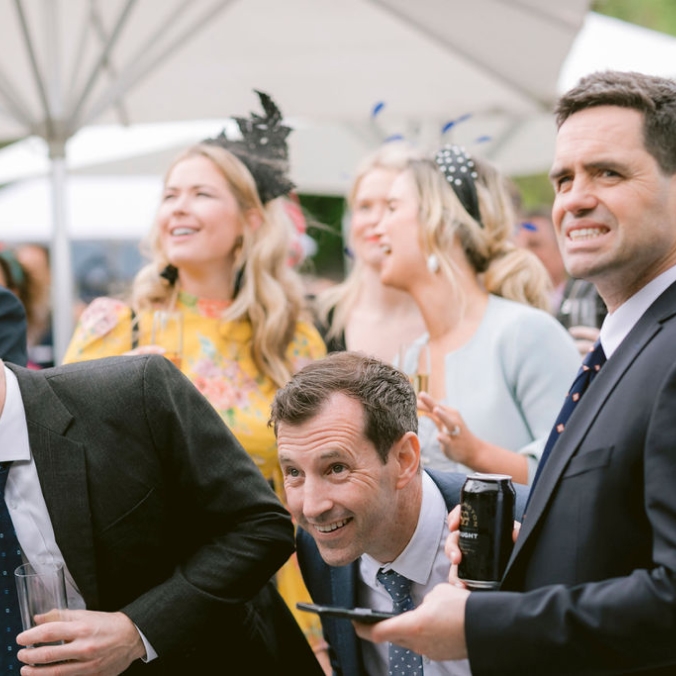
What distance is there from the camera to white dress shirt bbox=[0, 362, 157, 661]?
8.05 ft

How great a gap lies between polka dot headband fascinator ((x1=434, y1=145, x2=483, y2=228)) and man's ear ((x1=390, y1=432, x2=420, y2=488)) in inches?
62.7

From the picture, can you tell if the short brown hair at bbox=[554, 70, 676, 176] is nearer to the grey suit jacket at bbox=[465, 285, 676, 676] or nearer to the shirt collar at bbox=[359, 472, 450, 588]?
the grey suit jacket at bbox=[465, 285, 676, 676]

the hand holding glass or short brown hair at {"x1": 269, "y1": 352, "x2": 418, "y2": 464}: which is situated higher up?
short brown hair at {"x1": 269, "y1": 352, "x2": 418, "y2": 464}

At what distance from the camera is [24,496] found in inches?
97.7

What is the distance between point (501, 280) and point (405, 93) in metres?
3.29

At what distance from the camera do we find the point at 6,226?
11867 millimetres

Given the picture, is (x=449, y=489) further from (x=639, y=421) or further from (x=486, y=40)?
(x=486, y=40)

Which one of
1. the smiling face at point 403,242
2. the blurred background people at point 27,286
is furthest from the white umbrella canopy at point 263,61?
the smiling face at point 403,242

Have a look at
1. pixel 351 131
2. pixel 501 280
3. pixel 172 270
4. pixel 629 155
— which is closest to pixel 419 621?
pixel 629 155

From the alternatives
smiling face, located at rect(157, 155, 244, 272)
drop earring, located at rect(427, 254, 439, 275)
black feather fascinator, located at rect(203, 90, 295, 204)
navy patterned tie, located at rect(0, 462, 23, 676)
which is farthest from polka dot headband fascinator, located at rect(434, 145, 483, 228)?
navy patterned tie, located at rect(0, 462, 23, 676)

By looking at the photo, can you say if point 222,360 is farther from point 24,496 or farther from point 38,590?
point 38,590

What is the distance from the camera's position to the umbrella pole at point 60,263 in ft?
18.0

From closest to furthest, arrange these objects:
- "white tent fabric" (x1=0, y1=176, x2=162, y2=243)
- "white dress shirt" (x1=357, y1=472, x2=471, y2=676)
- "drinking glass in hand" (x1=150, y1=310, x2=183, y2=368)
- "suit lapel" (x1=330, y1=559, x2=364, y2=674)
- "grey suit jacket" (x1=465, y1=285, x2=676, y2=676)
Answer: "grey suit jacket" (x1=465, y1=285, x2=676, y2=676)
"white dress shirt" (x1=357, y1=472, x2=471, y2=676)
"suit lapel" (x1=330, y1=559, x2=364, y2=674)
"drinking glass in hand" (x1=150, y1=310, x2=183, y2=368)
"white tent fabric" (x1=0, y1=176, x2=162, y2=243)

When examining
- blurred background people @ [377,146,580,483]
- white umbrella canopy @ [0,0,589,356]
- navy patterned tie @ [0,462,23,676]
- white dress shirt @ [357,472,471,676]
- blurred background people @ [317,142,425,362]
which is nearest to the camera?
navy patterned tie @ [0,462,23,676]
